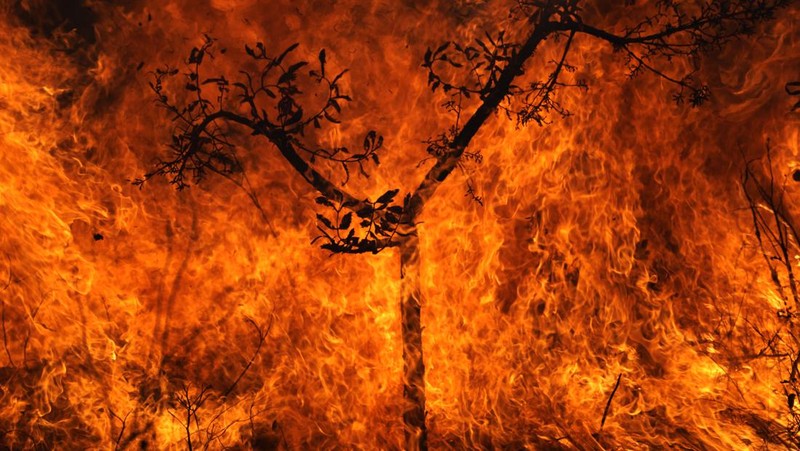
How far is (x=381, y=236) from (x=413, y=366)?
113cm

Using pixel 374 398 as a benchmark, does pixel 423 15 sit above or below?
above

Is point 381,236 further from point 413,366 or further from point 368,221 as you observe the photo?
point 413,366

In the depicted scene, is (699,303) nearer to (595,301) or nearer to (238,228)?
(595,301)

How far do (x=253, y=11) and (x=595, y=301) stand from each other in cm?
419

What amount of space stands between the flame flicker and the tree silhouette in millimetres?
47

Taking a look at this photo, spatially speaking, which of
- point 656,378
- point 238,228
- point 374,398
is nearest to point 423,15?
point 238,228

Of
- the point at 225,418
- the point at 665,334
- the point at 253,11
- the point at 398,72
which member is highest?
the point at 253,11

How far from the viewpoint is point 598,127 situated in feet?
18.7

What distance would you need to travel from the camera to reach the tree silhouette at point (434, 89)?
4465 millimetres

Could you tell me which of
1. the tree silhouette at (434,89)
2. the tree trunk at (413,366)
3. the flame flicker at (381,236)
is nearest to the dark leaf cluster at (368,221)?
the tree silhouette at (434,89)

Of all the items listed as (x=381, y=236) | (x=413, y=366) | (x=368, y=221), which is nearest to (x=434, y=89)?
(x=381, y=236)

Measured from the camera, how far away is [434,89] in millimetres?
5180

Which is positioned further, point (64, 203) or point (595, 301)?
point (595, 301)

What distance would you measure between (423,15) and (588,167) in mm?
2119
